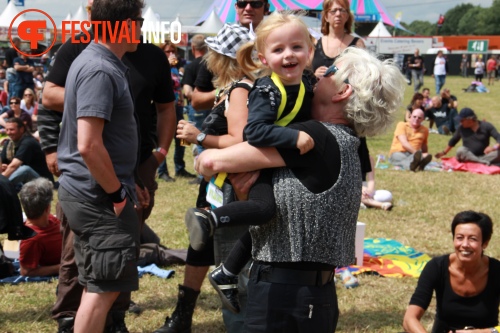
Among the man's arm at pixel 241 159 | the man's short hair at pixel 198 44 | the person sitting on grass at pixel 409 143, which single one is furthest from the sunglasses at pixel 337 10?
the person sitting on grass at pixel 409 143

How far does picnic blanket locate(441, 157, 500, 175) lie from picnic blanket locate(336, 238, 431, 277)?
5592mm

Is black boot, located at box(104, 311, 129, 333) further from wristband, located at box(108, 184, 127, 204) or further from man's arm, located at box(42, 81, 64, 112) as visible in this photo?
man's arm, located at box(42, 81, 64, 112)

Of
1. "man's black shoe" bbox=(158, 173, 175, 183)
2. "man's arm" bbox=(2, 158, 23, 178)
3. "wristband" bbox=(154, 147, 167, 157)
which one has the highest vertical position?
"wristband" bbox=(154, 147, 167, 157)

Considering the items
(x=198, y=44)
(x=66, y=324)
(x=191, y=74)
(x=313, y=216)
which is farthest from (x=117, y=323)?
(x=198, y=44)

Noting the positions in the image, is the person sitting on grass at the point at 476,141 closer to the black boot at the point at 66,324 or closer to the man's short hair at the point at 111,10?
the black boot at the point at 66,324

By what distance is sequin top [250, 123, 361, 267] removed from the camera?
238cm

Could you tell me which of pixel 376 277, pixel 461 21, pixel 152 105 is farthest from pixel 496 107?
pixel 461 21

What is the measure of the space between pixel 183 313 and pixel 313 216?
79.6 inches

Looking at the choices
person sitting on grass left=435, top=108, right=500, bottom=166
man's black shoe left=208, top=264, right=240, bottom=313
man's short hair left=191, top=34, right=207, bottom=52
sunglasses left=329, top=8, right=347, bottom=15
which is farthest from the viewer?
person sitting on grass left=435, top=108, right=500, bottom=166

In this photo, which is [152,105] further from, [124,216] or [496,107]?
[496,107]

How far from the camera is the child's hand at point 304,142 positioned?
232cm

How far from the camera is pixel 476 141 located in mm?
12250

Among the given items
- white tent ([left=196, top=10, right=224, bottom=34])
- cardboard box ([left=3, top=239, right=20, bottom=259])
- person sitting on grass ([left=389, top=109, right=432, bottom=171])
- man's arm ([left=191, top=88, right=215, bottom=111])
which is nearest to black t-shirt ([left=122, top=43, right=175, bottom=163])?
man's arm ([left=191, top=88, right=215, bottom=111])

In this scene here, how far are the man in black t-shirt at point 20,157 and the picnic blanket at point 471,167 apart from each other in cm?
692
